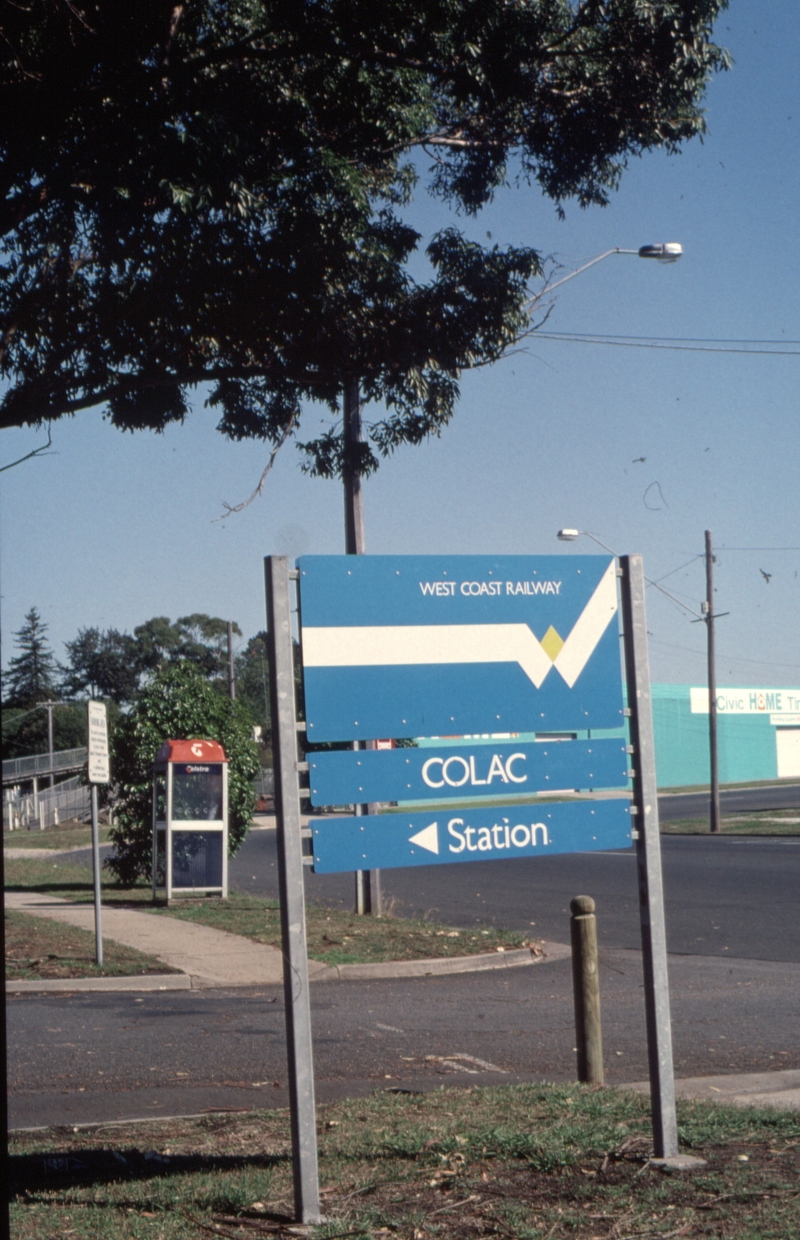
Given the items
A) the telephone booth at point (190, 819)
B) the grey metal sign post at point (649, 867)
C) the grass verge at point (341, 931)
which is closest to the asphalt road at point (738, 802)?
the telephone booth at point (190, 819)

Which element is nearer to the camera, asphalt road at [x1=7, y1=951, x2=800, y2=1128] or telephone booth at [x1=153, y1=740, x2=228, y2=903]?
asphalt road at [x1=7, y1=951, x2=800, y2=1128]

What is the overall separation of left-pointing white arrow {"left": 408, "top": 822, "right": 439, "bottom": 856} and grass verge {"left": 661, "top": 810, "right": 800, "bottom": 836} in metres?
27.2

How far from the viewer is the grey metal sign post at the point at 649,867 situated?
4848 millimetres

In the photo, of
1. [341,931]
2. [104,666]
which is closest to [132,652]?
[104,666]

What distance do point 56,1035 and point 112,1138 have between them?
9.99ft

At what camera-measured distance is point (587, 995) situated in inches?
239

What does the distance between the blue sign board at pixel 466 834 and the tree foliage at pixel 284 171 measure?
727cm

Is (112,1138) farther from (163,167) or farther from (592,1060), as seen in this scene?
(163,167)

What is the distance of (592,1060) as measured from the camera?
623 cm

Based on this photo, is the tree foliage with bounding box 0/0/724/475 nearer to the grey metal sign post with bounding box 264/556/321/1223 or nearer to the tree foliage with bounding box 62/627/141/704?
the grey metal sign post with bounding box 264/556/321/1223

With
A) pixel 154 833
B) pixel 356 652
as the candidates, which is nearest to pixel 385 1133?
pixel 356 652

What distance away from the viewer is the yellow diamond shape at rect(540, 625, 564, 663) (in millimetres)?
5223

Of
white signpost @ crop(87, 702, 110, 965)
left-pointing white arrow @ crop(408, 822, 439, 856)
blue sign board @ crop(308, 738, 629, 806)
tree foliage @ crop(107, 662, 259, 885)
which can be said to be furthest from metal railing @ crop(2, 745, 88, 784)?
left-pointing white arrow @ crop(408, 822, 439, 856)

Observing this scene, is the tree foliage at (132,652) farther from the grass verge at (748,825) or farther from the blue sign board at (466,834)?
the blue sign board at (466,834)
